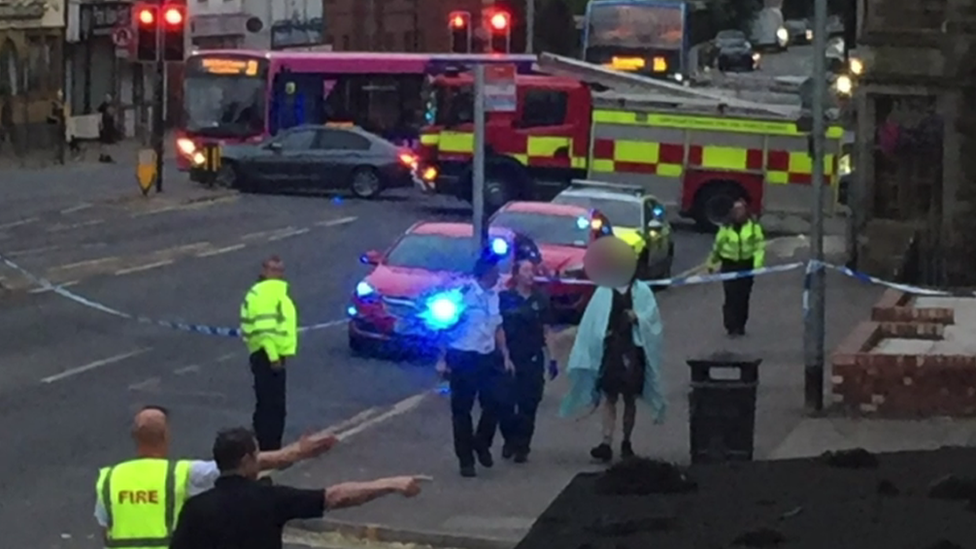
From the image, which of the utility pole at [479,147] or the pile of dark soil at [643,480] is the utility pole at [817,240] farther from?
the pile of dark soil at [643,480]

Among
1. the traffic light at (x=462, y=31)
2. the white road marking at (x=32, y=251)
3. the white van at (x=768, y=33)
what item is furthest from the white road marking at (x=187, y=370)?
the white van at (x=768, y=33)

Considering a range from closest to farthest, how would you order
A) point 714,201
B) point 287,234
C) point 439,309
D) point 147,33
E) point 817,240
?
1. point 817,240
2. point 439,309
3. point 287,234
4. point 714,201
5. point 147,33

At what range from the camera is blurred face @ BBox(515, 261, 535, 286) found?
16.8 metres

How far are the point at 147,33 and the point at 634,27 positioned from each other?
55.5 feet

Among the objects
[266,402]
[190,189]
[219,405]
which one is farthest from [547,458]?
[190,189]

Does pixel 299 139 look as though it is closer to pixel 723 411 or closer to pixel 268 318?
pixel 268 318

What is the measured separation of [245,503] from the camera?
8.37 metres

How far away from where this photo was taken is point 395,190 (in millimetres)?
45125

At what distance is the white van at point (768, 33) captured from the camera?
85.9 meters

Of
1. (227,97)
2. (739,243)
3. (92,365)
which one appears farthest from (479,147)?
(227,97)

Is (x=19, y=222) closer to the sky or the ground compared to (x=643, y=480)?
closer to the ground

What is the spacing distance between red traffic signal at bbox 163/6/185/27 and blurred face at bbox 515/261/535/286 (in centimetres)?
2276

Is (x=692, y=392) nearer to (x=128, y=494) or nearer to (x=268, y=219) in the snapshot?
(x=128, y=494)

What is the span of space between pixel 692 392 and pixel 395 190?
95.8ft
